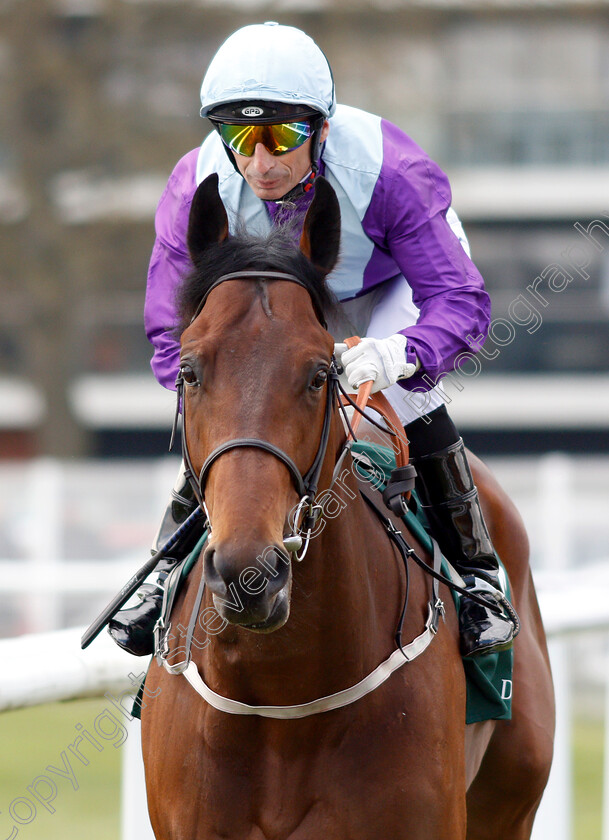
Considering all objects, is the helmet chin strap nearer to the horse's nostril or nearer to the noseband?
the noseband

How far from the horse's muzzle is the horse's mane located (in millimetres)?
696

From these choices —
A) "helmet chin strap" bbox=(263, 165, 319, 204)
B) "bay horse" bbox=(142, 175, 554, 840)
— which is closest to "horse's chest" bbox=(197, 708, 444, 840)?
"bay horse" bbox=(142, 175, 554, 840)

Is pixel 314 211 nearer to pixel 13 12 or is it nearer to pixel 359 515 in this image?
pixel 359 515

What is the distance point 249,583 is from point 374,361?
765 millimetres

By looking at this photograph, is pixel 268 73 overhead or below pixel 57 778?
overhead

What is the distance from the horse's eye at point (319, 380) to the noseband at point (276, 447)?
0.15ft

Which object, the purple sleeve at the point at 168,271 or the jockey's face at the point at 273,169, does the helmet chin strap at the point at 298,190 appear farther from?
the purple sleeve at the point at 168,271

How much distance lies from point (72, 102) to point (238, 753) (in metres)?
17.0

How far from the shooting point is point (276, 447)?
2457mm

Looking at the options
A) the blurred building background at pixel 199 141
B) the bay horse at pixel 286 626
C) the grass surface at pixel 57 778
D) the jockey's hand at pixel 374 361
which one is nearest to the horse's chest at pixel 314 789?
the bay horse at pixel 286 626

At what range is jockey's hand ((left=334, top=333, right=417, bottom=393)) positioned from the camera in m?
2.85

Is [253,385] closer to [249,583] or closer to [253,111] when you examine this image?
[249,583]

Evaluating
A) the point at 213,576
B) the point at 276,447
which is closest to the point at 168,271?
the point at 276,447

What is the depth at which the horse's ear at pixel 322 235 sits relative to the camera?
285 centimetres
